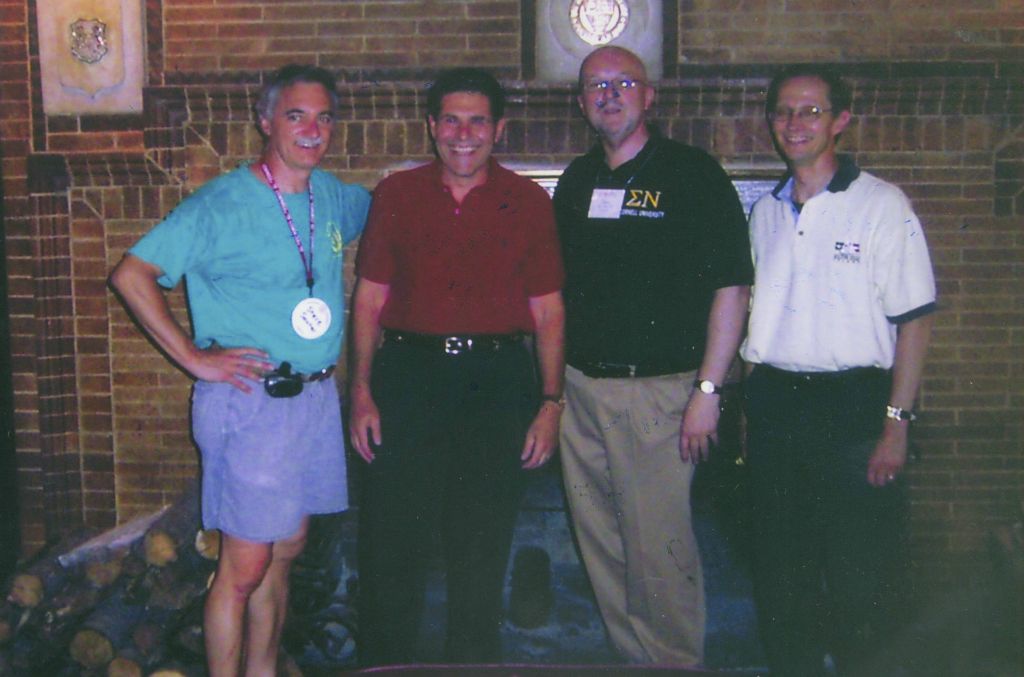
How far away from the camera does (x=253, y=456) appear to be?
2.80 m

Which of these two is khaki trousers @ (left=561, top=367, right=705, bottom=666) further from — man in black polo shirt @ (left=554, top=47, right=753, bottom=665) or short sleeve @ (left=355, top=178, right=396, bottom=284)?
short sleeve @ (left=355, top=178, right=396, bottom=284)

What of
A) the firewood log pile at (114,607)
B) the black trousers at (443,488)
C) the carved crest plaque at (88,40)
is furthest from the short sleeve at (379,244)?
the carved crest plaque at (88,40)

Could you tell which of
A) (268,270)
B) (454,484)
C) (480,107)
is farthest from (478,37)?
(454,484)

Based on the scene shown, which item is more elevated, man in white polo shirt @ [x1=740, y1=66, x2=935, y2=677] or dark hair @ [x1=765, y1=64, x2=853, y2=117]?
dark hair @ [x1=765, y1=64, x2=853, y2=117]

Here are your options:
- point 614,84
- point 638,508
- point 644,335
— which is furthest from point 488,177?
point 638,508

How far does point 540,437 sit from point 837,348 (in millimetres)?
1090

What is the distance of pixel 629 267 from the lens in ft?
10.1

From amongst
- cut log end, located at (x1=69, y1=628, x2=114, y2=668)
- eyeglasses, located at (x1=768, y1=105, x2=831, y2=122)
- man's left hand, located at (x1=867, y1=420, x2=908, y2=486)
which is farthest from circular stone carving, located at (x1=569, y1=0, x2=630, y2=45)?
cut log end, located at (x1=69, y1=628, x2=114, y2=668)

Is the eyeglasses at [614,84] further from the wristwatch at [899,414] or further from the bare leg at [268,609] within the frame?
the bare leg at [268,609]

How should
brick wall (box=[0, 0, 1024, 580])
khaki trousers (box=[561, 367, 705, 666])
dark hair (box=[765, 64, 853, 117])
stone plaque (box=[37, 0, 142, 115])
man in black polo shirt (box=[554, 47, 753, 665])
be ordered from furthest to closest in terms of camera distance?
stone plaque (box=[37, 0, 142, 115]), brick wall (box=[0, 0, 1024, 580]), khaki trousers (box=[561, 367, 705, 666]), man in black polo shirt (box=[554, 47, 753, 665]), dark hair (box=[765, 64, 853, 117])

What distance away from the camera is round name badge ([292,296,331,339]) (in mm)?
2852

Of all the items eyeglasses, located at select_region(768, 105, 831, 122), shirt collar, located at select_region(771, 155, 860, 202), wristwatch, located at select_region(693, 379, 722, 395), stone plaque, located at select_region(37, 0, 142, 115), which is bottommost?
wristwatch, located at select_region(693, 379, 722, 395)

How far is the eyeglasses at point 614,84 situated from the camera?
3.02 m

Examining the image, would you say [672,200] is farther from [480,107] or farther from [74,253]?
[74,253]
